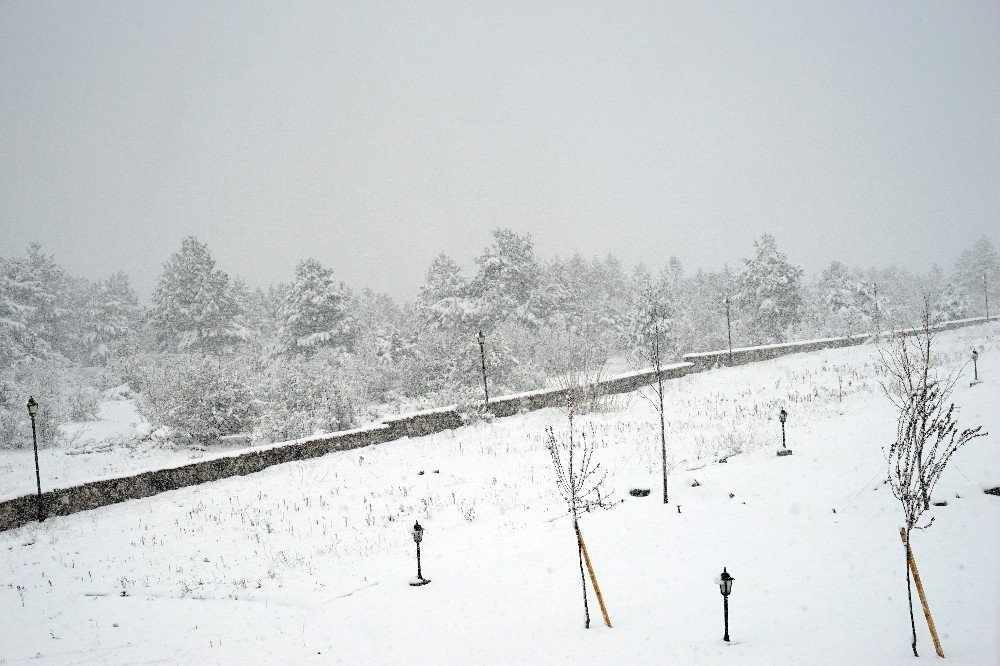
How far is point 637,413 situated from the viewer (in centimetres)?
1947

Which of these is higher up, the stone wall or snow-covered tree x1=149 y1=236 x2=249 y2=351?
snow-covered tree x1=149 y1=236 x2=249 y2=351

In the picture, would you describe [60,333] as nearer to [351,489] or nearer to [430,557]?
[351,489]

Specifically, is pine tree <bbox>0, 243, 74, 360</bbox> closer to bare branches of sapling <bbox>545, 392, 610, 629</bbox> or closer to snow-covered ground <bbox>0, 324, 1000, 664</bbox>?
snow-covered ground <bbox>0, 324, 1000, 664</bbox>

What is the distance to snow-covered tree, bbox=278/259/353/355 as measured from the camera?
120ft

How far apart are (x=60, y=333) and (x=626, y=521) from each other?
4937 cm

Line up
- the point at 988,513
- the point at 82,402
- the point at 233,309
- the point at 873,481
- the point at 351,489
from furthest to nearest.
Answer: the point at 233,309, the point at 82,402, the point at 351,489, the point at 873,481, the point at 988,513

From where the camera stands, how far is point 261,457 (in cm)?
1545

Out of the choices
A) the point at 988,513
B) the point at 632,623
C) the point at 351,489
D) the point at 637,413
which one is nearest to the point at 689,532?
the point at 632,623

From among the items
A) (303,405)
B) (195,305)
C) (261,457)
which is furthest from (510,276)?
(261,457)

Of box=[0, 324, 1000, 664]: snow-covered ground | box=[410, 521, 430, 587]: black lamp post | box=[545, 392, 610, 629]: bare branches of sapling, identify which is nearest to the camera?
box=[0, 324, 1000, 664]: snow-covered ground

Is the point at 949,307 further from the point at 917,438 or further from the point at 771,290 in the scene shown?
the point at 917,438

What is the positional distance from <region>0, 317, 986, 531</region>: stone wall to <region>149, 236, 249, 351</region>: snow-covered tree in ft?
83.5

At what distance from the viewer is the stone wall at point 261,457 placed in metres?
12.1

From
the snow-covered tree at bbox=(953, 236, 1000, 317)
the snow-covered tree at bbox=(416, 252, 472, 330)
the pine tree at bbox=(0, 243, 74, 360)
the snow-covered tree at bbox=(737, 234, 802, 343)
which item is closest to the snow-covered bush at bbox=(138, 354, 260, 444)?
the snow-covered tree at bbox=(416, 252, 472, 330)
